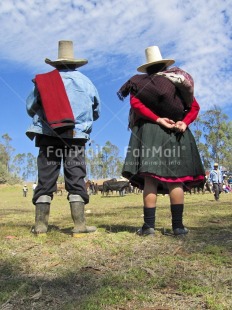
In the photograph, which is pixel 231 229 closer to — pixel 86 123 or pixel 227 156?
pixel 86 123

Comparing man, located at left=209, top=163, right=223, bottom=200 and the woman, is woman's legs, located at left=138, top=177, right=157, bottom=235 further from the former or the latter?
man, located at left=209, top=163, right=223, bottom=200

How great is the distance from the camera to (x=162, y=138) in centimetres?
416

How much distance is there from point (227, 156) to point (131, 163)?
5775cm

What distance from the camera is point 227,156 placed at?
59.4 meters

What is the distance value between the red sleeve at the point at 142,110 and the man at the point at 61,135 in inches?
20.6

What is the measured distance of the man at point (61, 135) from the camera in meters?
4.12

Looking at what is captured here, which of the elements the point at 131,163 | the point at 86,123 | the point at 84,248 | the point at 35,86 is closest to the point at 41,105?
the point at 35,86

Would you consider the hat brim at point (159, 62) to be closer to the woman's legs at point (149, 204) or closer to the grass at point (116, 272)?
the woman's legs at point (149, 204)

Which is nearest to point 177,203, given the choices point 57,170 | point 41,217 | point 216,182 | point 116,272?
point 57,170

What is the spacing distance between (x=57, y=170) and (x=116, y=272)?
1.88 meters

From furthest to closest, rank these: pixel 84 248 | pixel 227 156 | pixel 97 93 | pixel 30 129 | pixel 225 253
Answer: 1. pixel 227 156
2. pixel 97 93
3. pixel 30 129
4. pixel 84 248
5. pixel 225 253

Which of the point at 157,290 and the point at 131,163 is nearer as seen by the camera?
the point at 157,290

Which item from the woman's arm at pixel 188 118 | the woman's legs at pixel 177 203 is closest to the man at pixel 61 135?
the woman's legs at pixel 177 203

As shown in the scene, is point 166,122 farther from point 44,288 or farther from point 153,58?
point 44,288
